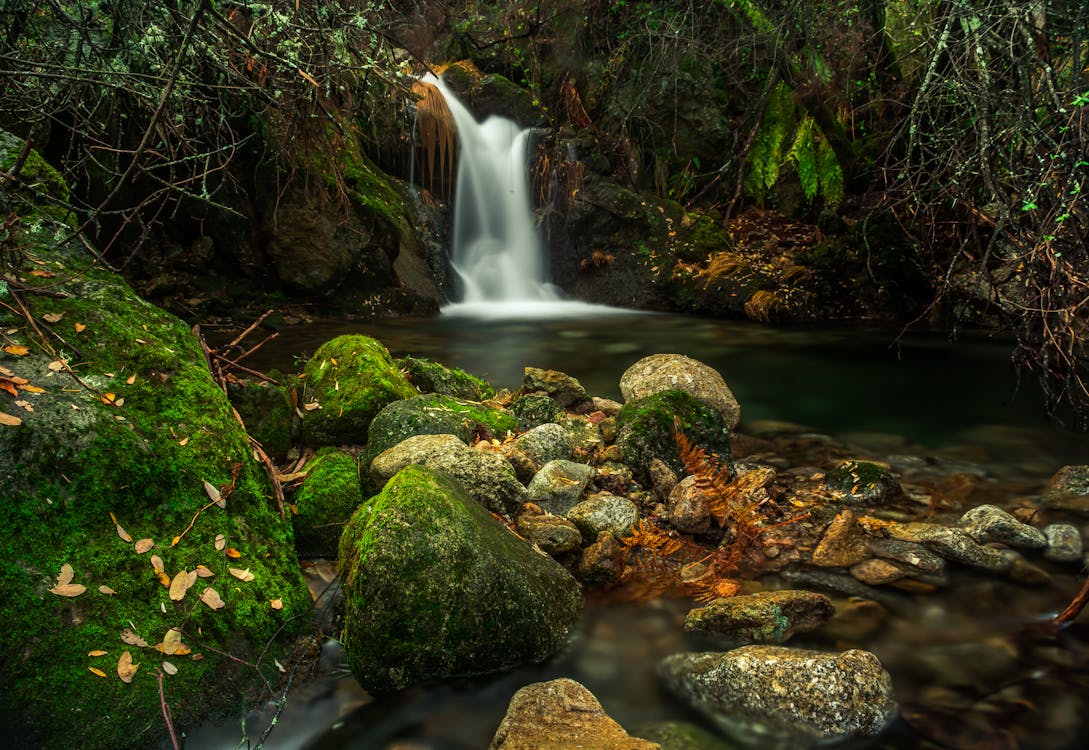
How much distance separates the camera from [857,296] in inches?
427

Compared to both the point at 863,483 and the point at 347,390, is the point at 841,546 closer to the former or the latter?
the point at 863,483

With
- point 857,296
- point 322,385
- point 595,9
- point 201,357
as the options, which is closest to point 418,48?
point 595,9

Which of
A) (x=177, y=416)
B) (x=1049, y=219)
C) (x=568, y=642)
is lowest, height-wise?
(x=568, y=642)

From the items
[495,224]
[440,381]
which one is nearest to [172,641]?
[440,381]

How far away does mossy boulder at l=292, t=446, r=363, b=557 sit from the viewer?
3.15m

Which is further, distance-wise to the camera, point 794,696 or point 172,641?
point 794,696

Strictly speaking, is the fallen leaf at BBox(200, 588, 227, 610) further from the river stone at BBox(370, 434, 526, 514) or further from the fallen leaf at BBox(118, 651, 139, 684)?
the river stone at BBox(370, 434, 526, 514)

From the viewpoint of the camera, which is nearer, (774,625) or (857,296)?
(774,625)

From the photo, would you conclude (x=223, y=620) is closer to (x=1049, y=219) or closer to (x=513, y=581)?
(x=513, y=581)

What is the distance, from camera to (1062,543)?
3.53 meters

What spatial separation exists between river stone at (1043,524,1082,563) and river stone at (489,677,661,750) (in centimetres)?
273

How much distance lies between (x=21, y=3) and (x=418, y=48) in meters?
9.17

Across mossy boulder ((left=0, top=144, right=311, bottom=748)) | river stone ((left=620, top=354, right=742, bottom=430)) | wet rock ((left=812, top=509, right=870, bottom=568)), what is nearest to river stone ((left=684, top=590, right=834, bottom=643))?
wet rock ((left=812, top=509, right=870, bottom=568))

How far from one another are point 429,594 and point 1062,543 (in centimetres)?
334
